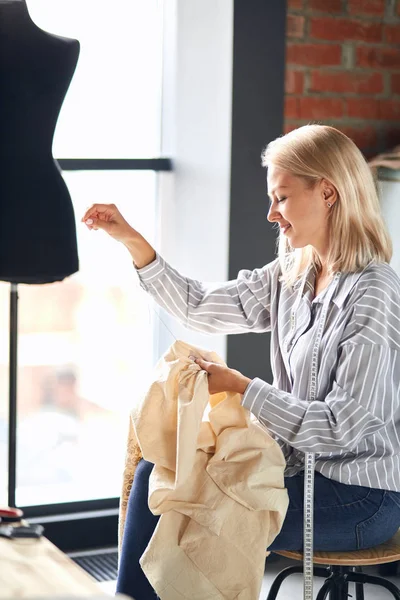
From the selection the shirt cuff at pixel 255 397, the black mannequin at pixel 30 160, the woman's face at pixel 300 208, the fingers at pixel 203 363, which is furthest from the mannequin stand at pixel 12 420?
the woman's face at pixel 300 208

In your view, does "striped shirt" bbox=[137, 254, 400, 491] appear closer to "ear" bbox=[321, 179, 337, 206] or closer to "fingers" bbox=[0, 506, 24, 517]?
"ear" bbox=[321, 179, 337, 206]

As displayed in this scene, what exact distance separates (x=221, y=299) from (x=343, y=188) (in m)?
0.54

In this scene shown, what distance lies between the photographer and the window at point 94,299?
341 cm

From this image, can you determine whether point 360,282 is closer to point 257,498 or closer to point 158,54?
point 257,498

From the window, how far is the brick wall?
0.52 m

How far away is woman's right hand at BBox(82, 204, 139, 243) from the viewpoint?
8.80 ft

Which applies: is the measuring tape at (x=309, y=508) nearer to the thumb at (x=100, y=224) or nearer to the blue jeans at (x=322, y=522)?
the blue jeans at (x=322, y=522)

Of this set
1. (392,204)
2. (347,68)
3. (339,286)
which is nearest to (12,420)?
(339,286)

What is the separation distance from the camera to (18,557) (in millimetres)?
1729

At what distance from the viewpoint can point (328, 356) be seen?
242 centimetres

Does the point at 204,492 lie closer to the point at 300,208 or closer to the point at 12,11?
the point at 300,208

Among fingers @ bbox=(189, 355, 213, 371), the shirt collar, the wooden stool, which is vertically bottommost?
the wooden stool

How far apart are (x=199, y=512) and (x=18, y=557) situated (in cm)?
65

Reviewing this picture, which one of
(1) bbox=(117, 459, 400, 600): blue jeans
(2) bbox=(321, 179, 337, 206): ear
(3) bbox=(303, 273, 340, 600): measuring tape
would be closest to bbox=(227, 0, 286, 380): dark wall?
(2) bbox=(321, 179, 337, 206): ear
